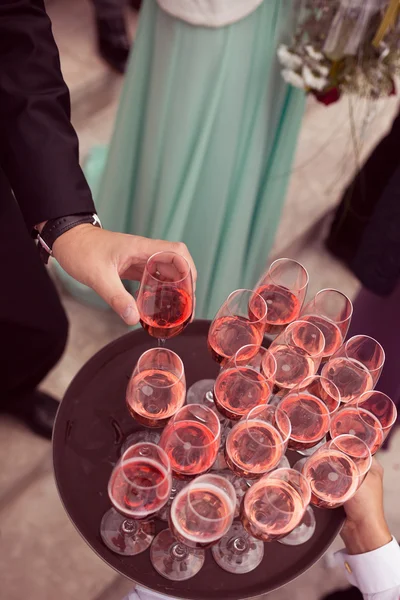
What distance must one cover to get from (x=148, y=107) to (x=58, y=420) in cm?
106

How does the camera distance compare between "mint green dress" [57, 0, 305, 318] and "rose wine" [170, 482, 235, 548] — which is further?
"mint green dress" [57, 0, 305, 318]

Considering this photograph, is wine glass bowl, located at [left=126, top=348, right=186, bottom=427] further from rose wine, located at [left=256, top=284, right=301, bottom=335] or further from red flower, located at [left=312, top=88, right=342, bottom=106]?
red flower, located at [left=312, top=88, right=342, bottom=106]

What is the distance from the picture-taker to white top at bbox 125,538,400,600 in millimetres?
1311

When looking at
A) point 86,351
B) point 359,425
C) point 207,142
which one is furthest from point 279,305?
point 86,351

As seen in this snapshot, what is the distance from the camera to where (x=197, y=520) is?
3.61 feet

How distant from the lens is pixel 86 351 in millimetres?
2545

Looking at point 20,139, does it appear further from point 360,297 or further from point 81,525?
point 360,297

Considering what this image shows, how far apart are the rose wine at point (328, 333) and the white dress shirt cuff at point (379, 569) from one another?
0.44 m

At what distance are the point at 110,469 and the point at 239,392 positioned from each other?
0.33 m

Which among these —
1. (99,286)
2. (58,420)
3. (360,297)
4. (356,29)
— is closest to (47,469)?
(58,420)


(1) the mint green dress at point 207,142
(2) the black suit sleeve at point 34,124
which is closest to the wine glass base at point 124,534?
(2) the black suit sleeve at point 34,124

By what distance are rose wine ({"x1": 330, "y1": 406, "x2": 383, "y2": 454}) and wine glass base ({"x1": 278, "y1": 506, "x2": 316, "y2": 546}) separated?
0.19 meters

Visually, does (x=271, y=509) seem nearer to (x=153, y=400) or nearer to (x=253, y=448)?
(x=253, y=448)

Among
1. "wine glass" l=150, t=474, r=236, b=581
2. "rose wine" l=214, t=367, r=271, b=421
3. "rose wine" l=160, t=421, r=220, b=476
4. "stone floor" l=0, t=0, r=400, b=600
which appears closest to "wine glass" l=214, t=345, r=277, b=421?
"rose wine" l=214, t=367, r=271, b=421
